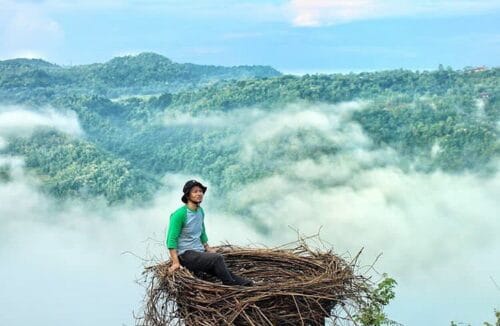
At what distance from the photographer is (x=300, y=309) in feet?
12.9

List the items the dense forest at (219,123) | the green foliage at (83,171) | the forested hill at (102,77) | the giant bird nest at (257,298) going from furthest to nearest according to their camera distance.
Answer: the forested hill at (102,77)
the dense forest at (219,123)
the green foliage at (83,171)
the giant bird nest at (257,298)

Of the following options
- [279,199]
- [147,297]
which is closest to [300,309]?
[147,297]

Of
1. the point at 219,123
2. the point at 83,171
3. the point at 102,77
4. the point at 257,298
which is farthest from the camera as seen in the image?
the point at 102,77

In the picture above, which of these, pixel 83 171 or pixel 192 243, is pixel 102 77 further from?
pixel 192 243

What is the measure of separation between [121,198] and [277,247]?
47348 millimetres

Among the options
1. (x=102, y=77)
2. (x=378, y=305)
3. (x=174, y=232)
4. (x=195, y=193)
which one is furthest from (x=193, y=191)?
(x=102, y=77)

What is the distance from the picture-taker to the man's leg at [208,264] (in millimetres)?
4055

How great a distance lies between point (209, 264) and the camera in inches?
160

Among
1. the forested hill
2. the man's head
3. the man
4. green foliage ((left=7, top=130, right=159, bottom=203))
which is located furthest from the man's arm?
the forested hill

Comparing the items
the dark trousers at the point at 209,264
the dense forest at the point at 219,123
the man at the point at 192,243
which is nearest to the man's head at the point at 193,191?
the man at the point at 192,243

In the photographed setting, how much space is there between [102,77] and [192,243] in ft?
217

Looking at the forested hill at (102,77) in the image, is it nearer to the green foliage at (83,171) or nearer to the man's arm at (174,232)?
the green foliage at (83,171)

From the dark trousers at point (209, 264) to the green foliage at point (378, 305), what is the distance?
0.66m

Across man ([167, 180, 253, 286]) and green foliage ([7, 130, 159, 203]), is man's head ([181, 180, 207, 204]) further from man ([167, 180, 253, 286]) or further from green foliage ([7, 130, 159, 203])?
green foliage ([7, 130, 159, 203])
